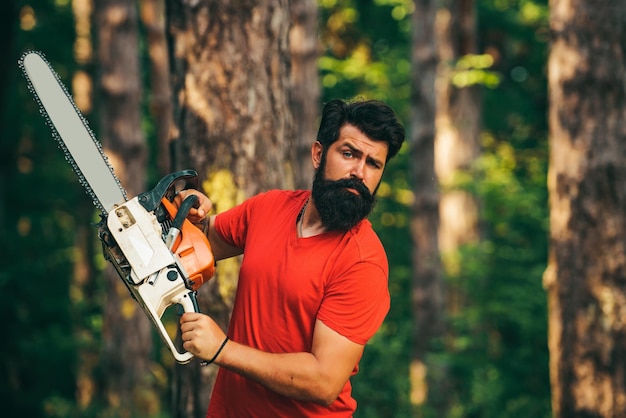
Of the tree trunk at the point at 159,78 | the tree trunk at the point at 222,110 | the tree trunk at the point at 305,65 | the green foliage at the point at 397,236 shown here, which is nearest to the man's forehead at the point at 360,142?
the tree trunk at the point at 222,110

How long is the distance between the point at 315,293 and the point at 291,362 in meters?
0.27

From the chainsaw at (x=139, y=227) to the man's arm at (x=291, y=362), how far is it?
10 cm

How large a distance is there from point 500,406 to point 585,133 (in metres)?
4.76

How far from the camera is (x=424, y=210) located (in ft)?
35.7

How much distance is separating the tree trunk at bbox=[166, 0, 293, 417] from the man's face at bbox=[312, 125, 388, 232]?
1150mm

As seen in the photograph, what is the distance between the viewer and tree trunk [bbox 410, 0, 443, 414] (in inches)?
412

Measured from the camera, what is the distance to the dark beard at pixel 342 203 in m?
2.93

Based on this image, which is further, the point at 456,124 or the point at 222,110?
the point at 456,124

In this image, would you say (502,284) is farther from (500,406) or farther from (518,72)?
(518,72)

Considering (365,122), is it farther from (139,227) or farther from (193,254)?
(139,227)

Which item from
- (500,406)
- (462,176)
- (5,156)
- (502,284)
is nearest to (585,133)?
(500,406)

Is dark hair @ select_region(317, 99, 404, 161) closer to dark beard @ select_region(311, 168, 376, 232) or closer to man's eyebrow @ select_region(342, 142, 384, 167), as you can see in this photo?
man's eyebrow @ select_region(342, 142, 384, 167)

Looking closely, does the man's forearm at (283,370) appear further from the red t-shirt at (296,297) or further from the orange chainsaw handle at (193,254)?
the orange chainsaw handle at (193,254)

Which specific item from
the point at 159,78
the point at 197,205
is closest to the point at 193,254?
the point at 197,205
